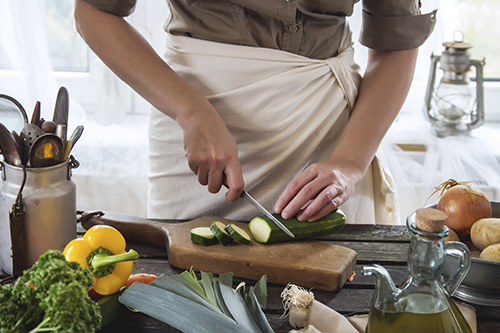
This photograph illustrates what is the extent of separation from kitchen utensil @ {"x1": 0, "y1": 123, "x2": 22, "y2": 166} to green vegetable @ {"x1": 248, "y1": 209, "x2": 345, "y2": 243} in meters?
0.56

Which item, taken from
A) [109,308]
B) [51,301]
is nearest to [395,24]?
[109,308]

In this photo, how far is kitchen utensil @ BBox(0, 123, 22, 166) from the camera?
93 cm

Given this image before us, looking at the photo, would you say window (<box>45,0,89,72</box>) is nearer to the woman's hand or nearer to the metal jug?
the woman's hand

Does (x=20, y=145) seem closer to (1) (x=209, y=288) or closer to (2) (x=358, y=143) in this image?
(1) (x=209, y=288)

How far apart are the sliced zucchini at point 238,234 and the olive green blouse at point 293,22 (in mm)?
605

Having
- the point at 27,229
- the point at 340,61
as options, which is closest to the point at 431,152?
the point at 340,61

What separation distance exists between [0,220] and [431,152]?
225 cm

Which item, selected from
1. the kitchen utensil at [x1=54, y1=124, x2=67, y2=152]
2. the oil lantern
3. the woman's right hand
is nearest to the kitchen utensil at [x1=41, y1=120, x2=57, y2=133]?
the kitchen utensil at [x1=54, y1=124, x2=67, y2=152]

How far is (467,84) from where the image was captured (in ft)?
8.24

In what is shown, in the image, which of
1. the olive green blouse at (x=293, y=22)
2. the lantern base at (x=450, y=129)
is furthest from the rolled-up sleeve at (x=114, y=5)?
the lantern base at (x=450, y=129)

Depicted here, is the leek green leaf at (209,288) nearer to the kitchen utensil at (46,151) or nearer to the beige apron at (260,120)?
the kitchen utensil at (46,151)

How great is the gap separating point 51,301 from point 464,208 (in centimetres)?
83

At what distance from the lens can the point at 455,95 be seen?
256 cm

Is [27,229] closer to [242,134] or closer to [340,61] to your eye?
[242,134]
